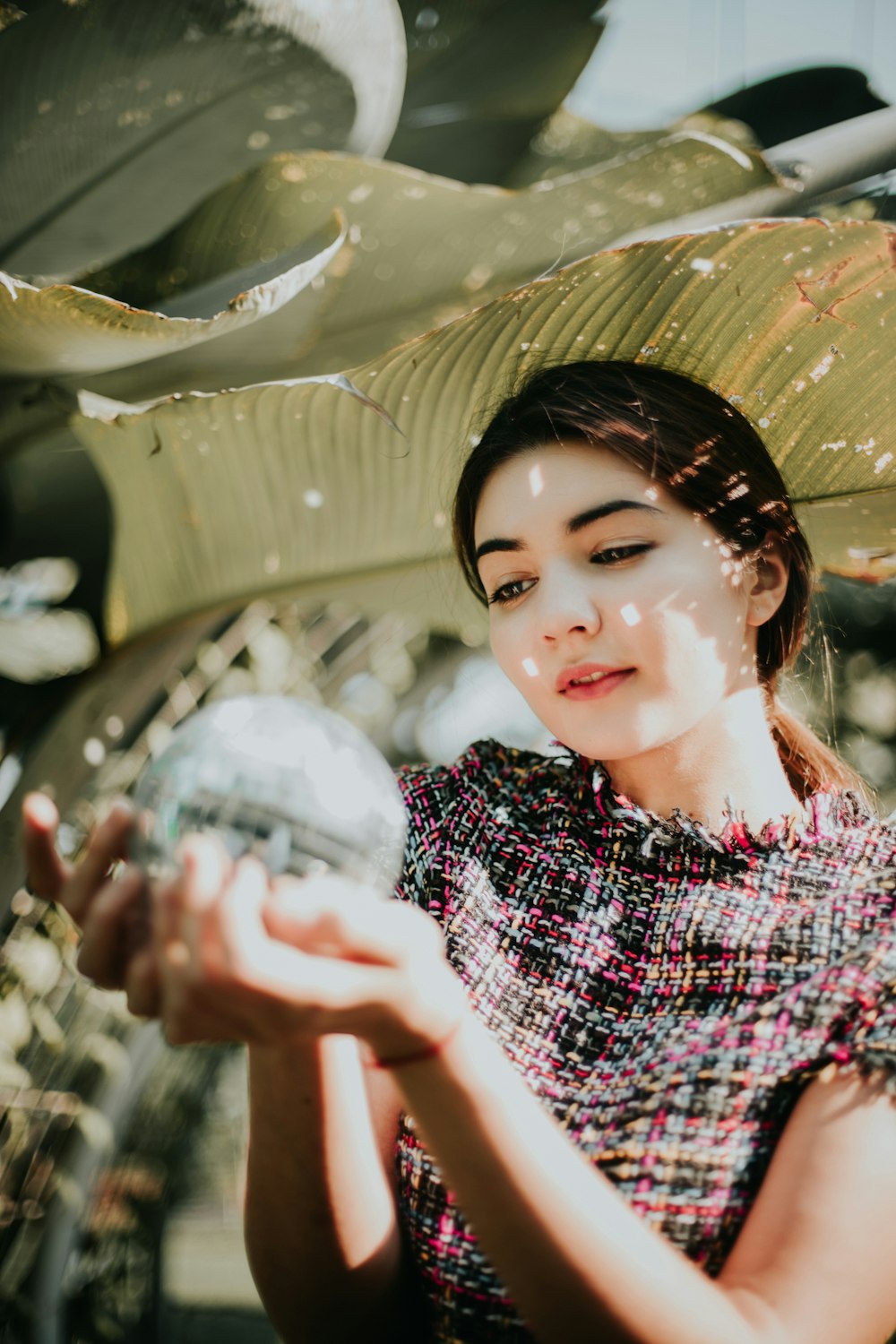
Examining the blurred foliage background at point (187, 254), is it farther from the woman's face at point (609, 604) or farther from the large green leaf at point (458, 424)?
the woman's face at point (609, 604)

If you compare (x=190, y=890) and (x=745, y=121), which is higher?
(x=745, y=121)

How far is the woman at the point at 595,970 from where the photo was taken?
678mm

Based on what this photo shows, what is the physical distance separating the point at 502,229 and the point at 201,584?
83 centimetres

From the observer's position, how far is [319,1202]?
2.89 feet

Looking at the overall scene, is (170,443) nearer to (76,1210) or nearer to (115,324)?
(115,324)

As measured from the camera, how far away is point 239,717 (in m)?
0.79

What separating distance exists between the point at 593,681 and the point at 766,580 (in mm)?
308

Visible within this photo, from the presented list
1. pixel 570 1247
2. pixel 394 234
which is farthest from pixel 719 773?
pixel 394 234

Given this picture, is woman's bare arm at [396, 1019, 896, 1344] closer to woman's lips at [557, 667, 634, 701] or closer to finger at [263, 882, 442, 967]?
finger at [263, 882, 442, 967]

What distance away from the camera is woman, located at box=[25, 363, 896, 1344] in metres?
0.68

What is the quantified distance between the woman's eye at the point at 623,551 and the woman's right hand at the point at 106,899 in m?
0.57

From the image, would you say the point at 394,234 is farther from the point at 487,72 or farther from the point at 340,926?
the point at 340,926

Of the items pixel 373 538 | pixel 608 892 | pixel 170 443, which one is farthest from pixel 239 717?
pixel 373 538

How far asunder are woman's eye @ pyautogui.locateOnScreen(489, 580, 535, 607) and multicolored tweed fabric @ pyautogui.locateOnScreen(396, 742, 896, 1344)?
0.78 feet
